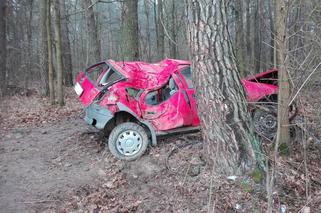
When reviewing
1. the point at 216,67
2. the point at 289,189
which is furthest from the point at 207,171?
the point at 216,67

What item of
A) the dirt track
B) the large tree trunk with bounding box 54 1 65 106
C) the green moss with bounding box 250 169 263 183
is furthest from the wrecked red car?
the large tree trunk with bounding box 54 1 65 106

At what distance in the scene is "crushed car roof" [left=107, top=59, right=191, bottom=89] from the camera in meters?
6.37

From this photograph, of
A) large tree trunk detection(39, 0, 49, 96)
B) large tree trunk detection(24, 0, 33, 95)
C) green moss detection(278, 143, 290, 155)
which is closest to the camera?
green moss detection(278, 143, 290, 155)

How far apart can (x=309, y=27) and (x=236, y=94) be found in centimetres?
206

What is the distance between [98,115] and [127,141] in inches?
28.4

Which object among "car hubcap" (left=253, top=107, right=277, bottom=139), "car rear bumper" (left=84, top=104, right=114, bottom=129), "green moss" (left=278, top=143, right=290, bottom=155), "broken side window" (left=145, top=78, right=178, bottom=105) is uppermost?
"broken side window" (left=145, top=78, right=178, bottom=105)

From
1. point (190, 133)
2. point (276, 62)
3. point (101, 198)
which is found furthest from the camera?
point (190, 133)

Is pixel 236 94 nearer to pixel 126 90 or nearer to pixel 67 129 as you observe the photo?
pixel 126 90

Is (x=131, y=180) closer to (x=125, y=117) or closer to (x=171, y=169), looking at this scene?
(x=171, y=169)

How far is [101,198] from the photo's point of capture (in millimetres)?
4781

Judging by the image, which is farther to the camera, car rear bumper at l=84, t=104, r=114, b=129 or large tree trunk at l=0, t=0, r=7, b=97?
large tree trunk at l=0, t=0, r=7, b=97

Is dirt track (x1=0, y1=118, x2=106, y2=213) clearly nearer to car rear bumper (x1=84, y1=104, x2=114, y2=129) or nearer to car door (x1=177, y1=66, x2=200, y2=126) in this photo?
car rear bumper (x1=84, y1=104, x2=114, y2=129)

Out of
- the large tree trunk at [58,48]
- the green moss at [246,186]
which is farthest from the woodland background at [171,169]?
the large tree trunk at [58,48]

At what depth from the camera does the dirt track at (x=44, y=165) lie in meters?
4.91
